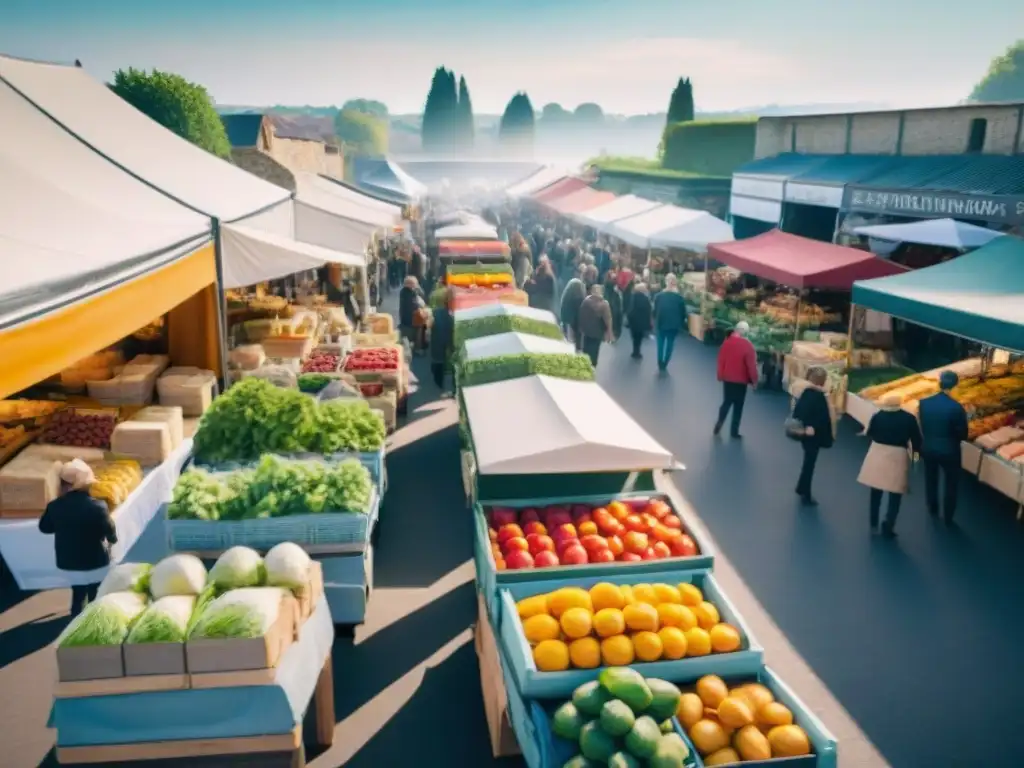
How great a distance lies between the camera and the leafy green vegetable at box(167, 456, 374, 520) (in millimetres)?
5227

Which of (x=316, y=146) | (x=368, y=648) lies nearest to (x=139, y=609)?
(x=368, y=648)

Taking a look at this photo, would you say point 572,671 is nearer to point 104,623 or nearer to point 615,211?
point 104,623

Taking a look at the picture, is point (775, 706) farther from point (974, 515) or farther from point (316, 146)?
point (316, 146)

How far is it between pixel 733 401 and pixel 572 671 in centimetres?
646

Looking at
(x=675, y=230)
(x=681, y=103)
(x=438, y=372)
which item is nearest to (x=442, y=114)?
(x=681, y=103)

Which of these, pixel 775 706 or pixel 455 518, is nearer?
pixel 775 706

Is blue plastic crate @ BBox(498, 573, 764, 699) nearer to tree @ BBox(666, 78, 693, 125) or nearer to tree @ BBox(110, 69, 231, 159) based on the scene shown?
tree @ BBox(110, 69, 231, 159)

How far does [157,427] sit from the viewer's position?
6770mm

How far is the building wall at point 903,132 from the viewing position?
49.4ft

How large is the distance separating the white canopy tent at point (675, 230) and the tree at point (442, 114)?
255 ft

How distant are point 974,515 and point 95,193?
8.80 m

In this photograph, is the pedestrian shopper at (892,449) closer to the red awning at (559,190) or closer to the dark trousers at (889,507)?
the dark trousers at (889,507)

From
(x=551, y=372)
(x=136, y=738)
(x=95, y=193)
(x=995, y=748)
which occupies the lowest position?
(x=995, y=748)

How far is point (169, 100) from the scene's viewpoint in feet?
81.0
